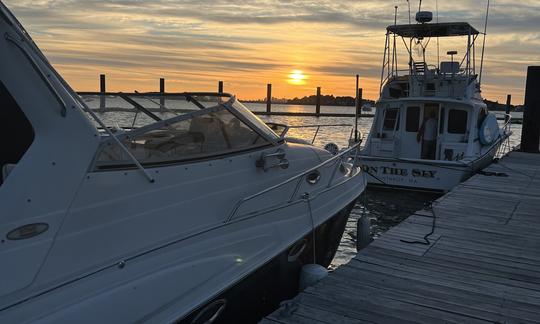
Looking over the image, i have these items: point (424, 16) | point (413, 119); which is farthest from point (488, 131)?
point (424, 16)

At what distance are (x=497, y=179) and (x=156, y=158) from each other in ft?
33.5

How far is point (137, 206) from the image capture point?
3123 mm

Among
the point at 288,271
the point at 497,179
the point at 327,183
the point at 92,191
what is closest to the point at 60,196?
the point at 92,191

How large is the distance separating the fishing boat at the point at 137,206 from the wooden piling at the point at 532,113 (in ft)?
52.0

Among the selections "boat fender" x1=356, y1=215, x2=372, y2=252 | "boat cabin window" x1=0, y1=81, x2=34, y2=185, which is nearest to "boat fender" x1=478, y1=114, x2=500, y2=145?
"boat fender" x1=356, y1=215, x2=372, y2=252

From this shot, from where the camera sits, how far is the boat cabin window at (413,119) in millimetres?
14078

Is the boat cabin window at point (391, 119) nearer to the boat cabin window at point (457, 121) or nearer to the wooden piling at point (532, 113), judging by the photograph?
the boat cabin window at point (457, 121)

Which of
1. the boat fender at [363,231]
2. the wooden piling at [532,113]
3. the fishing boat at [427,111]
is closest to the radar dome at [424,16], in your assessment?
the fishing boat at [427,111]

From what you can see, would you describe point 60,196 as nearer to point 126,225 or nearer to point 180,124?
point 126,225

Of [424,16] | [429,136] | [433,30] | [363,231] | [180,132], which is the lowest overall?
[363,231]

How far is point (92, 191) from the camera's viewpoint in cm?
284

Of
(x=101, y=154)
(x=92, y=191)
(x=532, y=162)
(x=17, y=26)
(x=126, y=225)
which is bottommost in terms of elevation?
(x=532, y=162)

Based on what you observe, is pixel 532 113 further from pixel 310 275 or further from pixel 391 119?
pixel 310 275

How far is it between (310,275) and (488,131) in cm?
1139
